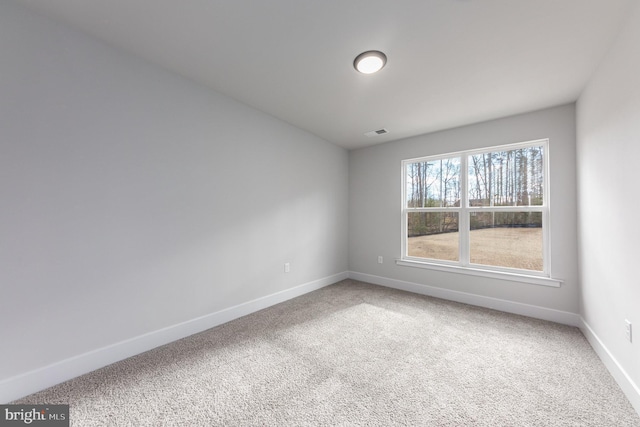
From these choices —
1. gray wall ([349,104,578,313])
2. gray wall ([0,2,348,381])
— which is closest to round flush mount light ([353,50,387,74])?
gray wall ([0,2,348,381])

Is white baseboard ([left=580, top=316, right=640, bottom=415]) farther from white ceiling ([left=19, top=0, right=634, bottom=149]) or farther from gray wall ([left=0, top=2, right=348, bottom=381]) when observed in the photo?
gray wall ([left=0, top=2, right=348, bottom=381])

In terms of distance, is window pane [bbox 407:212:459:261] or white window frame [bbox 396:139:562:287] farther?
window pane [bbox 407:212:459:261]

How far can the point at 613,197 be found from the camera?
72.7 inches

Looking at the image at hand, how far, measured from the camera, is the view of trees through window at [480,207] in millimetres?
3049

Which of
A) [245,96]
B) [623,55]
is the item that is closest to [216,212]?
[245,96]

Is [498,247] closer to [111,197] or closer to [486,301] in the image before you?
[486,301]

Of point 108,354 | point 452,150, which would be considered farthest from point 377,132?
point 108,354

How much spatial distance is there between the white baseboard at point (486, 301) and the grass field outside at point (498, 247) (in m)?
0.45

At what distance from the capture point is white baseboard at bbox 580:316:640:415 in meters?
1.53

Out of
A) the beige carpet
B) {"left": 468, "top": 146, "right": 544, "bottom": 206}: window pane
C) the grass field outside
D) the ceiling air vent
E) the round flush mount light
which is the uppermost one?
the round flush mount light

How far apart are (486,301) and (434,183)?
174 cm

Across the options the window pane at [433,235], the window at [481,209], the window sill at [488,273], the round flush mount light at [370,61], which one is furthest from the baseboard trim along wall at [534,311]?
the round flush mount light at [370,61]

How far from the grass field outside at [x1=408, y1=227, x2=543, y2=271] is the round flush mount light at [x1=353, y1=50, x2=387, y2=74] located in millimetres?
2583

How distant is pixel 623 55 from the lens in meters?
1.66
